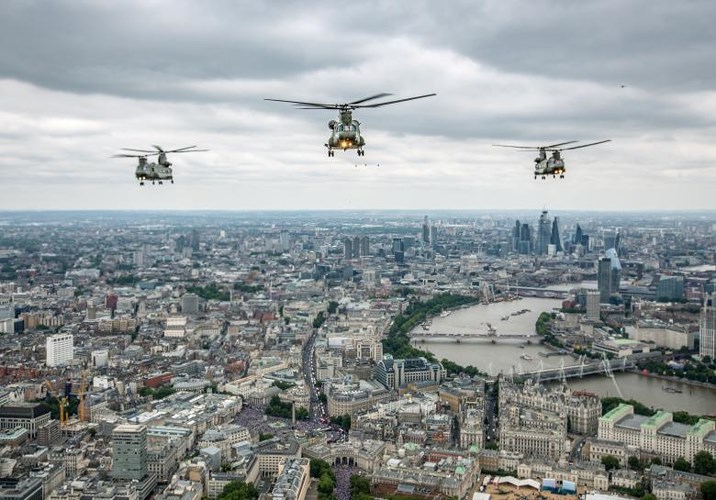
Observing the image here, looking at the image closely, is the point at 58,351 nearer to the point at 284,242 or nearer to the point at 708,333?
the point at 708,333

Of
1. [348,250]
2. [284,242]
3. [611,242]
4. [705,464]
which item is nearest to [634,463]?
[705,464]

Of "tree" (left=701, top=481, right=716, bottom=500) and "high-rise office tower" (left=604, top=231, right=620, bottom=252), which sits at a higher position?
"high-rise office tower" (left=604, top=231, right=620, bottom=252)

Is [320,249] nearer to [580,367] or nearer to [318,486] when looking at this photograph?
[580,367]

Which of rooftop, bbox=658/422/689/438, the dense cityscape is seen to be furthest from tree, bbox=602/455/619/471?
rooftop, bbox=658/422/689/438

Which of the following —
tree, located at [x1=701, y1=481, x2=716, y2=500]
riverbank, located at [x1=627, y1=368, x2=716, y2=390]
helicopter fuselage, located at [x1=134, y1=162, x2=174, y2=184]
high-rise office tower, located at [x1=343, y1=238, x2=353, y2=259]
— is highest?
helicopter fuselage, located at [x1=134, y1=162, x2=174, y2=184]

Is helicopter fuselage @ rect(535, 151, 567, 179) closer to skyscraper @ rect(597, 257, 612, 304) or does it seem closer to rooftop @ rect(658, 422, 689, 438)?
rooftop @ rect(658, 422, 689, 438)

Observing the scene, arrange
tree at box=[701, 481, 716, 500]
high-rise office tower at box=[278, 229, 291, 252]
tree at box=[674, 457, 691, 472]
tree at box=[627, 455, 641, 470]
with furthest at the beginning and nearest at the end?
high-rise office tower at box=[278, 229, 291, 252] < tree at box=[627, 455, 641, 470] < tree at box=[674, 457, 691, 472] < tree at box=[701, 481, 716, 500]
